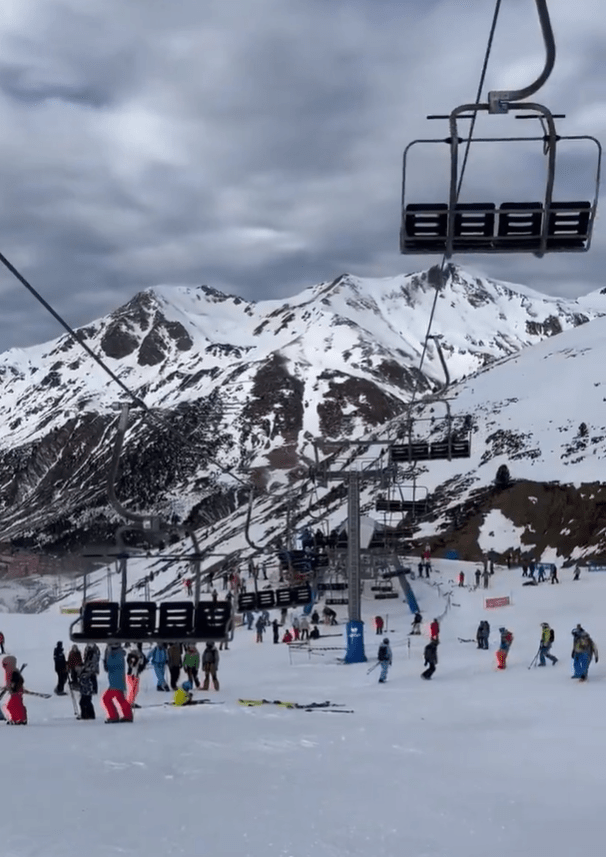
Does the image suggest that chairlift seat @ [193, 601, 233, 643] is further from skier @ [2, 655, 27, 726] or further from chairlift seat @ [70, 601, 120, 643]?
skier @ [2, 655, 27, 726]

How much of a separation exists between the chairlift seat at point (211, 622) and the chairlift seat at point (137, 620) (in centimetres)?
74

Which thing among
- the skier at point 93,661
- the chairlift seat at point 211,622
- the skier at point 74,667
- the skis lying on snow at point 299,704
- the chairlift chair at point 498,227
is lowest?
the skis lying on snow at point 299,704

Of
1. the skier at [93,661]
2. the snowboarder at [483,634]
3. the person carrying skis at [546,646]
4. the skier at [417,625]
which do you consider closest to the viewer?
the skier at [93,661]

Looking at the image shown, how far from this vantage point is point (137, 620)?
16.4 m

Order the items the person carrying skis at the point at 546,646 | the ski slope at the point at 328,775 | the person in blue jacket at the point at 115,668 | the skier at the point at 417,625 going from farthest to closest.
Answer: the skier at the point at 417,625
the person carrying skis at the point at 546,646
the person in blue jacket at the point at 115,668
the ski slope at the point at 328,775

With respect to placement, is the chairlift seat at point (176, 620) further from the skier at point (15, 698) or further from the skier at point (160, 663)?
the skier at point (160, 663)

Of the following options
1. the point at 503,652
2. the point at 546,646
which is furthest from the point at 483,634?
the point at 546,646

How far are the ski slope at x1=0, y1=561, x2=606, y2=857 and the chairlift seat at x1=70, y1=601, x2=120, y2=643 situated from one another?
1.42 meters

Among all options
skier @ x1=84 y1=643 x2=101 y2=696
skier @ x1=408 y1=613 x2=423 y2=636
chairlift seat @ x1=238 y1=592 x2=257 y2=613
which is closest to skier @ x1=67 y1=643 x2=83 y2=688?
skier @ x1=84 y1=643 x2=101 y2=696

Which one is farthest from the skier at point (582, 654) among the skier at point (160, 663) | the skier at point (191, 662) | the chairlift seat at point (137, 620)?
the skier at point (160, 663)

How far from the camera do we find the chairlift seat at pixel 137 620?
1630 centimetres

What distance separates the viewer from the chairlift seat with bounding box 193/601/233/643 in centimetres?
1656

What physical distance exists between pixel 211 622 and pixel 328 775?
699cm

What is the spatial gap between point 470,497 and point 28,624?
1922 inches
